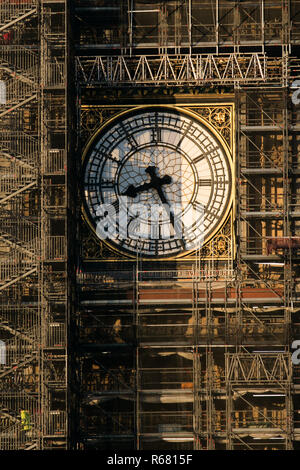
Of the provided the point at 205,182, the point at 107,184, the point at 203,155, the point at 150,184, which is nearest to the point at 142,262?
the point at 150,184

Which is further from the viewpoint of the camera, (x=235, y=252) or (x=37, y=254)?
(x=235, y=252)

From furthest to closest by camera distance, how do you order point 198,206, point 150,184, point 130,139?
point 130,139 → point 198,206 → point 150,184

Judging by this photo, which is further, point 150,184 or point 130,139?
point 130,139

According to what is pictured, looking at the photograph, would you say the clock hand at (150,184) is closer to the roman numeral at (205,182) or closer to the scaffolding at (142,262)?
the roman numeral at (205,182)

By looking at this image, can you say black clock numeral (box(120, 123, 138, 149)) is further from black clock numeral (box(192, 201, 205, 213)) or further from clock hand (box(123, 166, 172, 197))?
black clock numeral (box(192, 201, 205, 213))

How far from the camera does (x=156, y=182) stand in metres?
25.0

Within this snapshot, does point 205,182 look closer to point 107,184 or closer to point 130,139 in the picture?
point 130,139

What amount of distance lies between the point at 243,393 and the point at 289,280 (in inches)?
123

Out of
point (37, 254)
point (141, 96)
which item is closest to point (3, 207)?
point (37, 254)

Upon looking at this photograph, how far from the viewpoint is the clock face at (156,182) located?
25.1 meters

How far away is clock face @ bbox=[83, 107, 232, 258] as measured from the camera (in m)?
25.1

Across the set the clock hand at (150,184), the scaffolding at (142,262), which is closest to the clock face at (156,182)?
the clock hand at (150,184)

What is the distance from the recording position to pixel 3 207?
2388 cm
